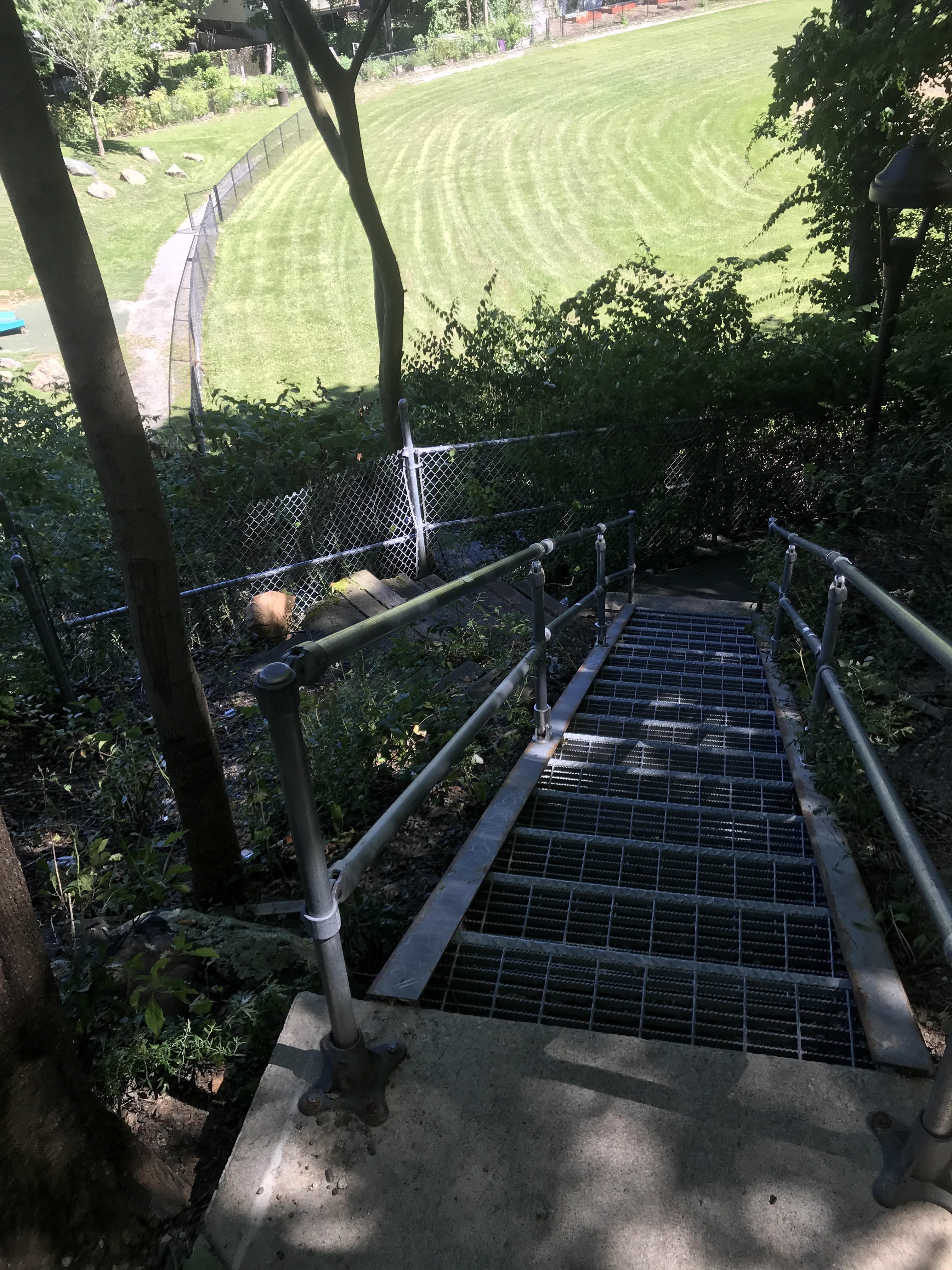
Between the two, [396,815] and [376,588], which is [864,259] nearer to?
[376,588]

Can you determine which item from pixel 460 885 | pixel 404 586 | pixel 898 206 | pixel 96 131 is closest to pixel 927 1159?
pixel 460 885

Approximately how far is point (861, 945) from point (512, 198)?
34050 mm

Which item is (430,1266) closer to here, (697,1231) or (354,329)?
(697,1231)

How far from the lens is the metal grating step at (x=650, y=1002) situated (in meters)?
2.11

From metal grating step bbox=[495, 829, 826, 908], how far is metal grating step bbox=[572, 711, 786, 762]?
3.49 ft

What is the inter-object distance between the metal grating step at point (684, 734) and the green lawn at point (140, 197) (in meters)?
20.7

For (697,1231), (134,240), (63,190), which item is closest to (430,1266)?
(697,1231)

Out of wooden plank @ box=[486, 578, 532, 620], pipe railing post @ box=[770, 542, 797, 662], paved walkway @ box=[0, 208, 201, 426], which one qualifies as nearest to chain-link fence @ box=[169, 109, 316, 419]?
paved walkway @ box=[0, 208, 201, 426]

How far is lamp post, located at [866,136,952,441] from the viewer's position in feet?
19.8

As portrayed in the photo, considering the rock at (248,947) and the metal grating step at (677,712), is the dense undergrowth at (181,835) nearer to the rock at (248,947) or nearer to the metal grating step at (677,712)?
the rock at (248,947)

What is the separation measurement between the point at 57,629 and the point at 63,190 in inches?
148

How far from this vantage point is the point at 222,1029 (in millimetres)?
2168

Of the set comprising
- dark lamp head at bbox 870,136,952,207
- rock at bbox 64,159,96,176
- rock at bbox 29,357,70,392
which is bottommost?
rock at bbox 29,357,70,392

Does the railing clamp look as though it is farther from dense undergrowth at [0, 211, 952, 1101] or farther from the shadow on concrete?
the shadow on concrete
